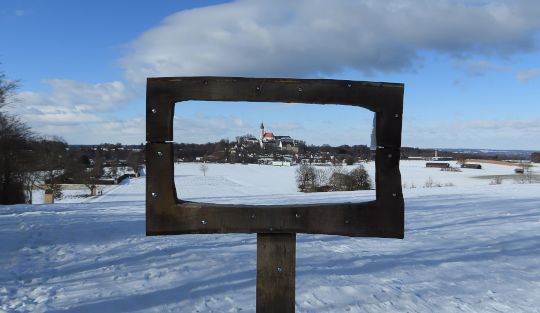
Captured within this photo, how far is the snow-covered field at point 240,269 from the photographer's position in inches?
207

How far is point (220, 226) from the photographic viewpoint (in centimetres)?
218

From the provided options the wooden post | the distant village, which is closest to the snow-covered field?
the distant village

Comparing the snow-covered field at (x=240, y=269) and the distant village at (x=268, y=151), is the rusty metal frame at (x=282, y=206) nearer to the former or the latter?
the distant village at (x=268, y=151)

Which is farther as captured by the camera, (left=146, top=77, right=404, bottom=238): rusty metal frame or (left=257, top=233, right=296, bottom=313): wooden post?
(left=257, top=233, right=296, bottom=313): wooden post

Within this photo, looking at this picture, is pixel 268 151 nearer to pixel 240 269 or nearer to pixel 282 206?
pixel 282 206

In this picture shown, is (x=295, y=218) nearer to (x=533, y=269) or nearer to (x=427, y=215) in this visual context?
(x=533, y=269)

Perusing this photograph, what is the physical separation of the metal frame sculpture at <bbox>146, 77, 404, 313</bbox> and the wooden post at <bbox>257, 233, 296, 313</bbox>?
0.22 ft

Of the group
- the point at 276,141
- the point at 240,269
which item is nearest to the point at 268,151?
the point at 276,141

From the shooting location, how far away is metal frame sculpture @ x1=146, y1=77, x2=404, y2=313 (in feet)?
6.84

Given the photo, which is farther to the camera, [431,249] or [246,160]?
[431,249]

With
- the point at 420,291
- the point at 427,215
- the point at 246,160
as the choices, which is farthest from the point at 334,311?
the point at 427,215

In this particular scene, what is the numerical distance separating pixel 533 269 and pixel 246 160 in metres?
6.26

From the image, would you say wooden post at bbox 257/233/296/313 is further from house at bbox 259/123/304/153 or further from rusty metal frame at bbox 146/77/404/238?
house at bbox 259/123/304/153

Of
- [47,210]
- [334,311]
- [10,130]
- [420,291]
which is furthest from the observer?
[10,130]
